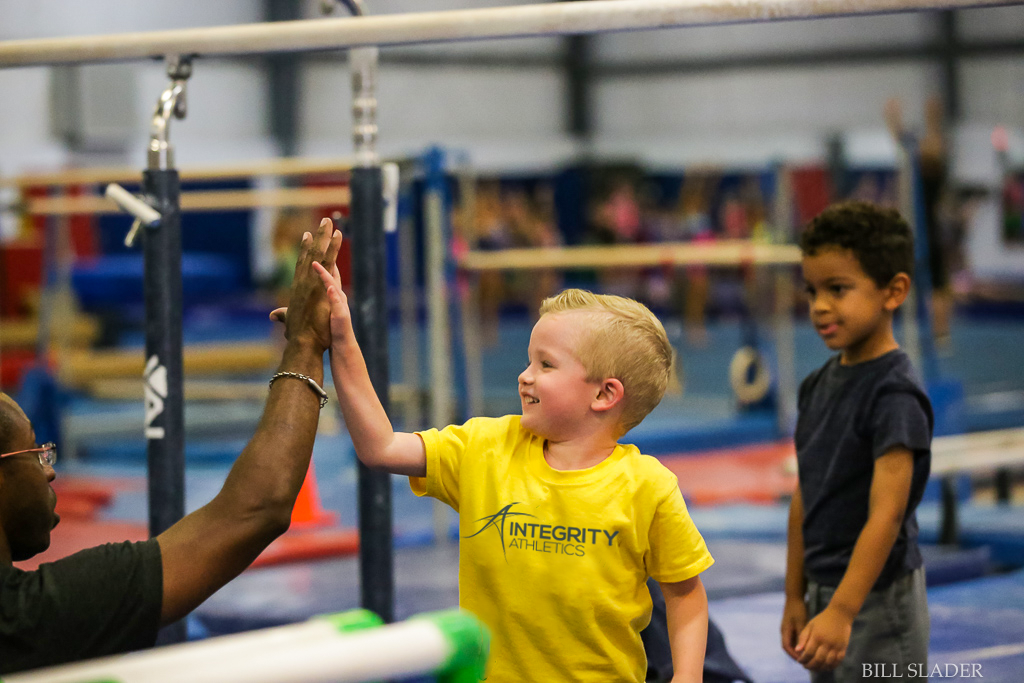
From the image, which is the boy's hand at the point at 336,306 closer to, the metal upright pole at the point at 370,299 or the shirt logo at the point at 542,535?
the shirt logo at the point at 542,535

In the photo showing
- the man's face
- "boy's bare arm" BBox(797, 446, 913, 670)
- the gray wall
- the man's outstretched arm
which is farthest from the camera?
the gray wall

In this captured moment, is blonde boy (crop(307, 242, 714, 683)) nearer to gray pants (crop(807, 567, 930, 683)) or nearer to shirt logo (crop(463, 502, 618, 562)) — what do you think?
shirt logo (crop(463, 502, 618, 562))

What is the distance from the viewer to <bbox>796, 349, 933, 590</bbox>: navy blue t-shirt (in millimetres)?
1738

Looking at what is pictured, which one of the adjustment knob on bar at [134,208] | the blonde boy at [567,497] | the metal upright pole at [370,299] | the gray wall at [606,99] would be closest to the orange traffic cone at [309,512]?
the metal upright pole at [370,299]

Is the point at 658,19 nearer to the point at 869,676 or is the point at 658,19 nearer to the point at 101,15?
the point at 869,676

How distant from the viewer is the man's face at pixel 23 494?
127 centimetres

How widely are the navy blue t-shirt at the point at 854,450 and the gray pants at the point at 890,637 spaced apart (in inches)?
1.2

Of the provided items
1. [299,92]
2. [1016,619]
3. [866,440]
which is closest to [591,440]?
[866,440]

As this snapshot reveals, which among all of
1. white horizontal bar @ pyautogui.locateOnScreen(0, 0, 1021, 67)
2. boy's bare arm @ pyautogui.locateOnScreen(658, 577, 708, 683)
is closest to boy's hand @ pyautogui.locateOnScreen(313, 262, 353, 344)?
boy's bare arm @ pyautogui.locateOnScreen(658, 577, 708, 683)

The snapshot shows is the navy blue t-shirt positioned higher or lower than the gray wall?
lower

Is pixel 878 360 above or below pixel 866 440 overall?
above

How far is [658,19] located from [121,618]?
1322 mm

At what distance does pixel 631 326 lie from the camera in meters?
1.42

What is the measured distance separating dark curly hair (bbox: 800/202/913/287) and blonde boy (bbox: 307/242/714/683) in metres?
0.59
